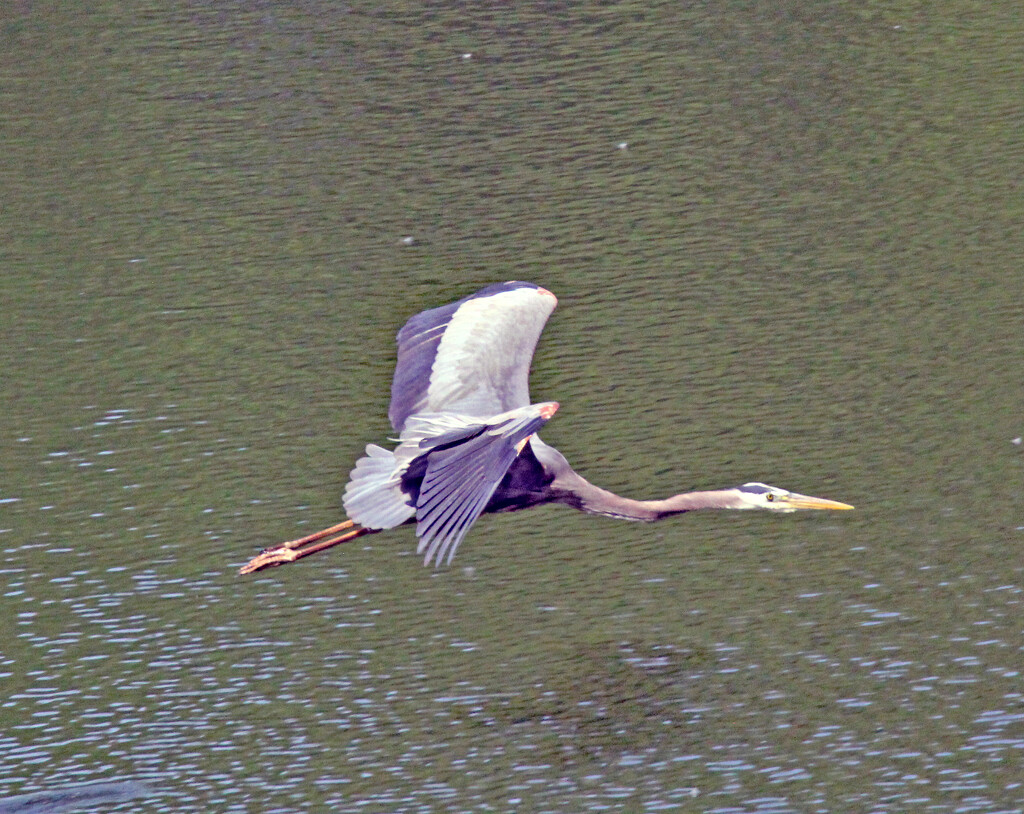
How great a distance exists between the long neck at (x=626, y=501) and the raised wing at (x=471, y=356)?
466 millimetres

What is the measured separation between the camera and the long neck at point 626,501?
8086 mm

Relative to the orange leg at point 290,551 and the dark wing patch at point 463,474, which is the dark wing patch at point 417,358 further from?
the dark wing patch at point 463,474

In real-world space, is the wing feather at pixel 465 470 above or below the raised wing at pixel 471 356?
below

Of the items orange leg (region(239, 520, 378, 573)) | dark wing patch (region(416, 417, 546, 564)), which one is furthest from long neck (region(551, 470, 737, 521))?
dark wing patch (region(416, 417, 546, 564))

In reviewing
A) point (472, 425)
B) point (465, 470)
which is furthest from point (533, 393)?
point (465, 470)

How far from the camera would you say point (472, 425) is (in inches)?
285

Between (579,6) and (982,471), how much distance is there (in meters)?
9.40

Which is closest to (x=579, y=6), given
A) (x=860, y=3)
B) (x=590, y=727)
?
(x=860, y=3)

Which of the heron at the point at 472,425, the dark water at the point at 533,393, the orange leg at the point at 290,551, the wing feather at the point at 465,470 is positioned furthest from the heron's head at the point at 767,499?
the orange leg at the point at 290,551

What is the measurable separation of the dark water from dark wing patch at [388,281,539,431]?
1095mm

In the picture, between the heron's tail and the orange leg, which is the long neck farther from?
the orange leg

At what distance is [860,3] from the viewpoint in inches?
661

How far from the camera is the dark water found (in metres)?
7.43

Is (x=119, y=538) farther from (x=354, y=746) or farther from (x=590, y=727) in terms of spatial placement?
(x=590, y=727)
